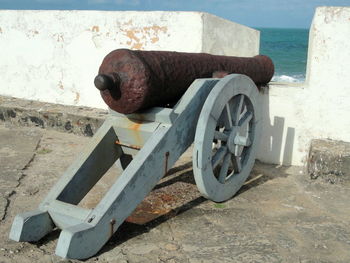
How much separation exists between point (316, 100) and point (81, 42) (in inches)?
124

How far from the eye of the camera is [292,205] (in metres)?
3.51

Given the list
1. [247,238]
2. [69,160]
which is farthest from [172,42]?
[247,238]

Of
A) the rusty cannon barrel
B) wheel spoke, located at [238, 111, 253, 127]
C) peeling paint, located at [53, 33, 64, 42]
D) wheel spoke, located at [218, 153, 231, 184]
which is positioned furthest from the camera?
peeling paint, located at [53, 33, 64, 42]

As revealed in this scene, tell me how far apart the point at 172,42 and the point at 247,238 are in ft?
9.10

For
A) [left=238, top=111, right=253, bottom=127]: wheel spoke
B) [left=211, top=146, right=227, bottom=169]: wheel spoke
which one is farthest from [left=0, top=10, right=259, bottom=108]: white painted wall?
[left=211, top=146, right=227, bottom=169]: wheel spoke

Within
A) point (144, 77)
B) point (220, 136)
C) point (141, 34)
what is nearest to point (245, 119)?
point (220, 136)

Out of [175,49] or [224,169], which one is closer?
[224,169]

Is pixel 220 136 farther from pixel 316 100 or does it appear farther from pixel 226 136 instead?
pixel 316 100

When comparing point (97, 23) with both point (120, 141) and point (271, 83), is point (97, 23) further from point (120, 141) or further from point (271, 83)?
point (120, 141)

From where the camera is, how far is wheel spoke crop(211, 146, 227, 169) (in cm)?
320

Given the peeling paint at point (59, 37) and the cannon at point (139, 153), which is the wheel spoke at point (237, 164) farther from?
the peeling paint at point (59, 37)

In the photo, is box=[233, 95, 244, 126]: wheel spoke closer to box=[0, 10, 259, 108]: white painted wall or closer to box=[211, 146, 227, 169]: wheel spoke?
box=[211, 146, 227, 169]: wheel spoke

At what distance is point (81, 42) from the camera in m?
Answer: 5.66

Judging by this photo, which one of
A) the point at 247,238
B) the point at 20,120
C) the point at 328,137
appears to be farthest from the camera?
the point at 20,120
